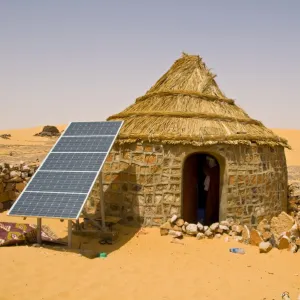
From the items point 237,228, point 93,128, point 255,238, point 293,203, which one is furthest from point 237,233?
point 93,128

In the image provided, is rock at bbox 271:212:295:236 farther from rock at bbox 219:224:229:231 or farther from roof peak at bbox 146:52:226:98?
roof peak at bbox 146:52:226:98

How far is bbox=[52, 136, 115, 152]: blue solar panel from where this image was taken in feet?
27.8

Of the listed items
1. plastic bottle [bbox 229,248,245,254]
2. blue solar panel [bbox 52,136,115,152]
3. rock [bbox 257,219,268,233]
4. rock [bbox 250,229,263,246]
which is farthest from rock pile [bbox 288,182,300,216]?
blue solar panel [bbox 52,136,115,152]

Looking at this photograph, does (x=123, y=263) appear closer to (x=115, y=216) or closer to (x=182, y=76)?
(x=115, y=216)

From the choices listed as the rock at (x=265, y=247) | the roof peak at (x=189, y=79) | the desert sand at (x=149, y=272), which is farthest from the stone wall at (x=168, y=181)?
the roof peak at (x=189, y=79)

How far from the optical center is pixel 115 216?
382 inches

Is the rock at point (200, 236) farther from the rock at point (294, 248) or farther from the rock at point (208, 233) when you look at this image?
the rock at point (294, 248)

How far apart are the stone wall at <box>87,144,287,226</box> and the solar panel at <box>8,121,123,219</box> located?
107 cm

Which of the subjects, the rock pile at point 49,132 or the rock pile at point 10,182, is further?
the rock pile at point 49,132

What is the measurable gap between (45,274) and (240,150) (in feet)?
18.7

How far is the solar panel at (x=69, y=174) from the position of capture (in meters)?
7.16

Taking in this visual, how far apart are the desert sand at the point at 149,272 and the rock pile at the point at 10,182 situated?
4.43 meters

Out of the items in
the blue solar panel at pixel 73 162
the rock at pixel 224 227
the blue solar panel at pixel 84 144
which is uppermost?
the blue solar panel at pixel 84 144

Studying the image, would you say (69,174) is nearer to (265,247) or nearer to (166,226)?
(166,226)
